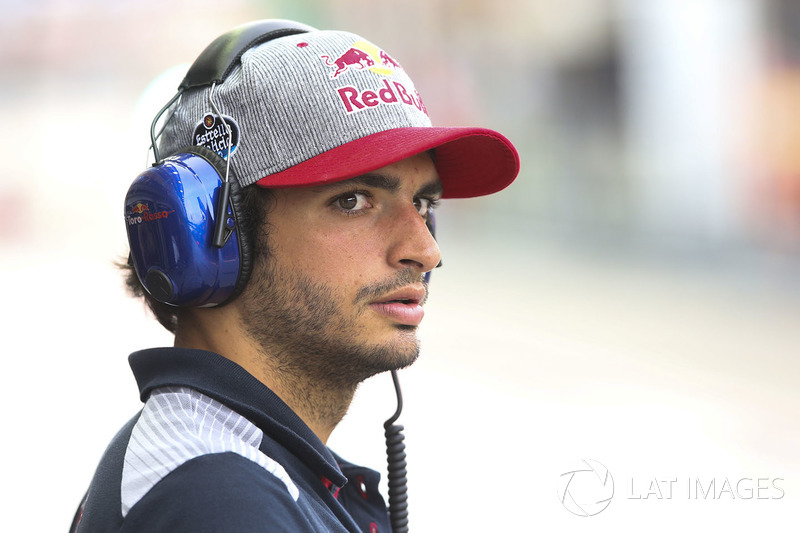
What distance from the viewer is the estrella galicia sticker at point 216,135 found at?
138cm

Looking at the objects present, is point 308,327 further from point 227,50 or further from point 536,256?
point 536,256

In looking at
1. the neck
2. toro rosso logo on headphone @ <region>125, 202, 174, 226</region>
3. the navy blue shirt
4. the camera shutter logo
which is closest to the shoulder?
the navy blue shirt

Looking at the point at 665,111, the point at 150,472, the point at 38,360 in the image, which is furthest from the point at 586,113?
the point at 150,472

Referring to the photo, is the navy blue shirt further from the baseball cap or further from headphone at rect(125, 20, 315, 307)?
the baseball cap

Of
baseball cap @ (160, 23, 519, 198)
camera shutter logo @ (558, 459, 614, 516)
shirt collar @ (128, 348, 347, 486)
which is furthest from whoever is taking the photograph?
camera shutter logo @ (558, 459, 614, 516)

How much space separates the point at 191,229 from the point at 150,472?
0.39 m

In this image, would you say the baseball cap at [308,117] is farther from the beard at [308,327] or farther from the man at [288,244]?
the beard at [308,327]

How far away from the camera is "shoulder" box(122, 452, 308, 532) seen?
3.25 feet

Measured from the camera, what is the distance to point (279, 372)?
1395 millimetres

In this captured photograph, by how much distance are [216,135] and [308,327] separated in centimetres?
35

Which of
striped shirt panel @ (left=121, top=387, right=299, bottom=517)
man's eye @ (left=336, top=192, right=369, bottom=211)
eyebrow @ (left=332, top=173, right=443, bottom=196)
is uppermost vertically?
eyebrow @ (left=332, top=173, right=443, bottom=196)

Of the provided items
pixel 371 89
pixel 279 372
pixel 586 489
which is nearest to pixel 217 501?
pixel 279 372

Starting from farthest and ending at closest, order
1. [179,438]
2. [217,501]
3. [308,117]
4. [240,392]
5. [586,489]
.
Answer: [586,489] → [308,117] → [240,392] → [179,438] → [217,501]

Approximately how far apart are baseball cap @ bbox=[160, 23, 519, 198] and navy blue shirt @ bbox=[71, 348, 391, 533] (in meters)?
0.33
